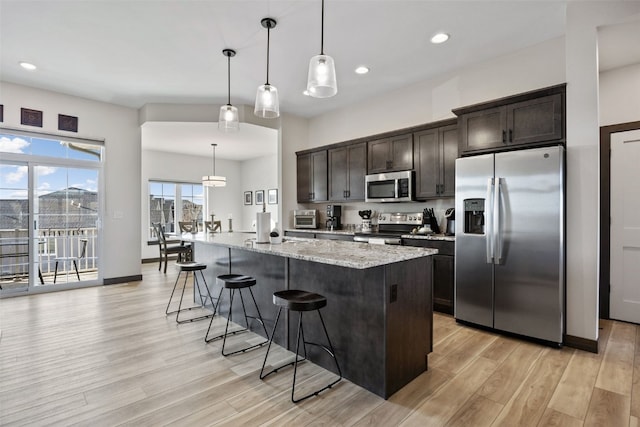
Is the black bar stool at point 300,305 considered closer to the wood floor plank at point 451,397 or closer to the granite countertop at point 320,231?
the wood floor plank at point 451,397

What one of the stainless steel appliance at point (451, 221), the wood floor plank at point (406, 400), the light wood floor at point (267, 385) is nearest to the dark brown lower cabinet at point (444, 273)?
the stainless steel appliance at point (451, 221)

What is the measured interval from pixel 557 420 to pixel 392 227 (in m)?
3.16

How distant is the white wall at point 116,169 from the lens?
507 centimetres

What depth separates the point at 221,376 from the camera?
2365mm

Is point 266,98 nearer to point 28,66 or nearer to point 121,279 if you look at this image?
point 28,66

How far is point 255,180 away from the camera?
9.39m

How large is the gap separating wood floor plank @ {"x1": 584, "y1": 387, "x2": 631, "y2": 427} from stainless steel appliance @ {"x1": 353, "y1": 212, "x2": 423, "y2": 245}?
237cm

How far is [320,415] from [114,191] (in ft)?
17.1

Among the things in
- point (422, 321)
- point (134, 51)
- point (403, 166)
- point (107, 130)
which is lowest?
point (422, 321)

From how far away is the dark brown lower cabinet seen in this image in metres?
3.69

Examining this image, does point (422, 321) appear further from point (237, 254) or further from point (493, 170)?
point (237, 254)

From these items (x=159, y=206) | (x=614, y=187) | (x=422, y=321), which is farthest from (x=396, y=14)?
(x=159, y=206)

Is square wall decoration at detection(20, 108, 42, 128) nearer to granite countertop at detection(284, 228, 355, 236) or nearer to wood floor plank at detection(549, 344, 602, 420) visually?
granite countertop at detection(284, 228, 355, 236)

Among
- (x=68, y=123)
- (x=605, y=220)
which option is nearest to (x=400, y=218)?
(x=605, y=220)
